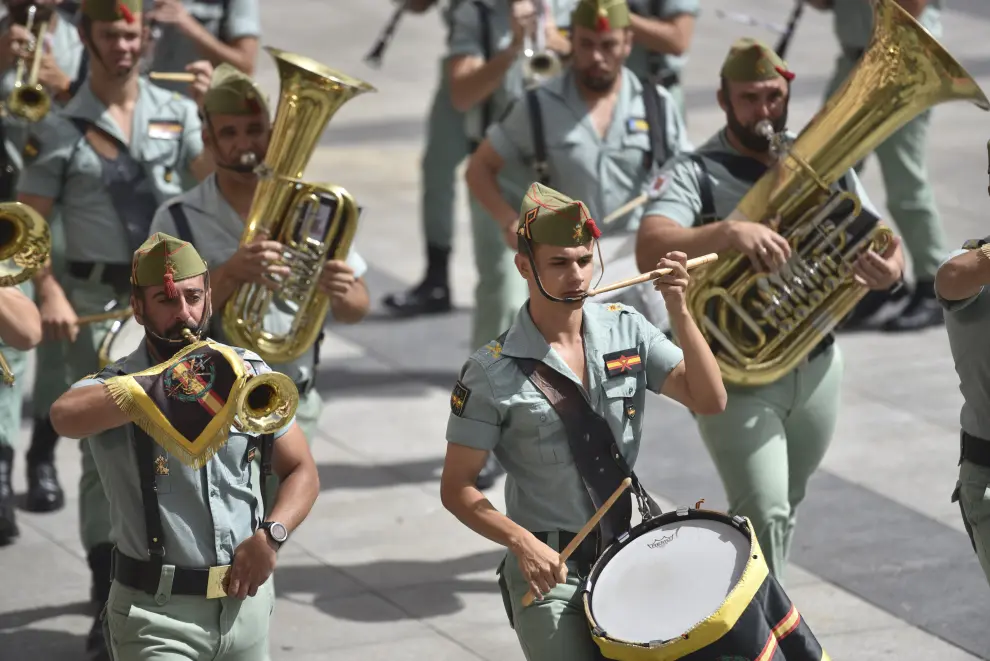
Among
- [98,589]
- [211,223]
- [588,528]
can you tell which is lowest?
[98,589]

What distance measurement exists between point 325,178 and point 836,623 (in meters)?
7.22

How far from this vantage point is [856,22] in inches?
404

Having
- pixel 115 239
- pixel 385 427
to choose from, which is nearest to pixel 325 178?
pixel 385 427

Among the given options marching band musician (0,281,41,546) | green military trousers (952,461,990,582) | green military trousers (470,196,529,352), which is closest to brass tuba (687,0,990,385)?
green military trousers (952,461,990,582)

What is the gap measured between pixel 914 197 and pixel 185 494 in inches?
248

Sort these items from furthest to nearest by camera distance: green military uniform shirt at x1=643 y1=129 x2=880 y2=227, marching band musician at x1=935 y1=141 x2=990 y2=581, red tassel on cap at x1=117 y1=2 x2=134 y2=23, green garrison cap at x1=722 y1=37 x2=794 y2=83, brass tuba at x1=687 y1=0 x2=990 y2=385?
red tassel on cap at x1=117 y1=2 x2=134 y2=23
green military uniform shirt at x1=643 y1=129 x2=880 y2=227
green garrison cap at x1=722 y1=37 x2=794 y2=83
brass tuba at x1=687 y1=0 x2=990 y2=385
marching band musician at x1=935 y1=141 x2=990 y2=581

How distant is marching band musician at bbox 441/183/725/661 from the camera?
501cm

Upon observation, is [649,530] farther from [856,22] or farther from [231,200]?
[856,22]

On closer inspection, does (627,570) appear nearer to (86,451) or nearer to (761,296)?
(761,296)

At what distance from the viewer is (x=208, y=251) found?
648 centimetres

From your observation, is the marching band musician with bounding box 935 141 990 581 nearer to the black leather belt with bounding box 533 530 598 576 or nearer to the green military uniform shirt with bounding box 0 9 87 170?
the black leather belt with bounding box 533 530 598 576

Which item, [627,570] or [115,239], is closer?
[627,570]

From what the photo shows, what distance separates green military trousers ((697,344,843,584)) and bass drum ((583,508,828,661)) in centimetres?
129

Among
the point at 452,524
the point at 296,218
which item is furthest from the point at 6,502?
the point at 296,218
